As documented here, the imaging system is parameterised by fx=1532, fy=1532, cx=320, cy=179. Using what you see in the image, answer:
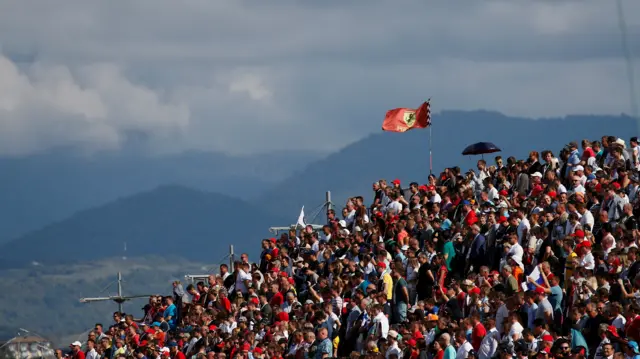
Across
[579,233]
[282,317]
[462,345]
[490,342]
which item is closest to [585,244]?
[579,233]

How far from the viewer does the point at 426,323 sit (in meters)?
29.2

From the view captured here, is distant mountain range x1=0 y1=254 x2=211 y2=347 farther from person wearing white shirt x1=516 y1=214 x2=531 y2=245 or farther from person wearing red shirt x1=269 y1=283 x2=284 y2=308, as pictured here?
person wearing white shirt x1=516 y1=214 x2=531 y2=245

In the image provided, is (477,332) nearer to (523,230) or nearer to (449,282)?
(523,230)

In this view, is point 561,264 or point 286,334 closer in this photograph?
point 561,264

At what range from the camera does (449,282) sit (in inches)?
1298

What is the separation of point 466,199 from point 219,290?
23.1 ft

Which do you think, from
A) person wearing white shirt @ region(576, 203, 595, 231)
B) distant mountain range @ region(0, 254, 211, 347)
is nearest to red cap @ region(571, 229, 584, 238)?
person wearing white shirt @ region(576, 203, 595, 231)

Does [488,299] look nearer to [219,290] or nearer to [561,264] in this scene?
[561,264]

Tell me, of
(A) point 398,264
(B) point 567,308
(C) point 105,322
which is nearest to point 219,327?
(A) point 398,264

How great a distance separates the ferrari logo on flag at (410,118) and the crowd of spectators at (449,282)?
694 centimetres

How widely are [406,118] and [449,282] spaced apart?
16.1 m

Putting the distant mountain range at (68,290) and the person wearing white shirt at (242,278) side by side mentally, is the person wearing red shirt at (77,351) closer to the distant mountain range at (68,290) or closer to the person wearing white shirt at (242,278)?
the person wearing white shirt at (242,278)

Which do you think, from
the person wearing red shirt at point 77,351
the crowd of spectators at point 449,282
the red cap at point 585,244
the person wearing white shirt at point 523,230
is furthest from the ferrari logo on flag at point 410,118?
the red cap at point 585,244

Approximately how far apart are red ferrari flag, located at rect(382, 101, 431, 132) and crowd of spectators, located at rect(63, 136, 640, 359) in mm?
6561
